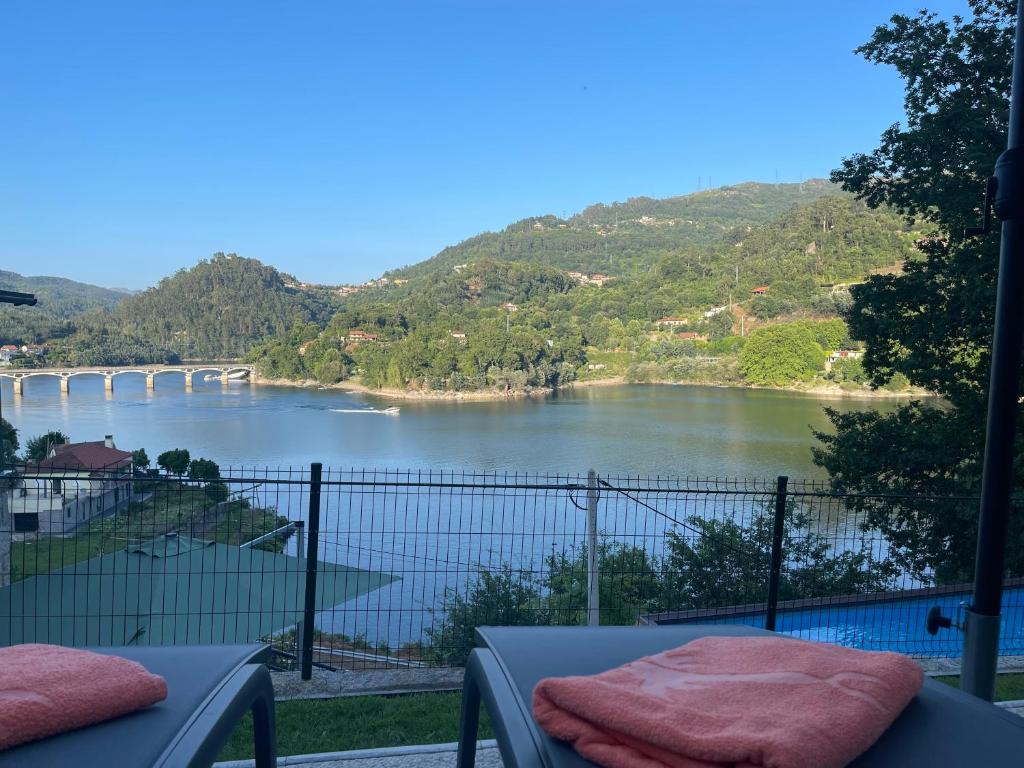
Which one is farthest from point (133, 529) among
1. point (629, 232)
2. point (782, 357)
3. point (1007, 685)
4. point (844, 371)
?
point (629, 232)

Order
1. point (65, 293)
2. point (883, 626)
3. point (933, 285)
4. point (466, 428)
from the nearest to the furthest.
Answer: point (883, 626)
point (933, 285)
point (466, 428)
point (65, 293)

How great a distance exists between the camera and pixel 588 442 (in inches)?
1115

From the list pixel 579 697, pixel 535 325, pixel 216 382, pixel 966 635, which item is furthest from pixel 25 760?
pixel 535 325

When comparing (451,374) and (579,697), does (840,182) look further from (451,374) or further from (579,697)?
(451,374)

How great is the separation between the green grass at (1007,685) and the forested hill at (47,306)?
550 inches

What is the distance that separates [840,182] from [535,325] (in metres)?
53.3

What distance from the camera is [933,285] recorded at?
28.8ft

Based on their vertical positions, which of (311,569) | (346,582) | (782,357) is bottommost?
(346,582)

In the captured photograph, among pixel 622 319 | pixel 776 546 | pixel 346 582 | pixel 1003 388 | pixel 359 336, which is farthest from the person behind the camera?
pixel 622 319

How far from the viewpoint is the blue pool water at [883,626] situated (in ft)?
13.7

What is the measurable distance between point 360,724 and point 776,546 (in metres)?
1.70

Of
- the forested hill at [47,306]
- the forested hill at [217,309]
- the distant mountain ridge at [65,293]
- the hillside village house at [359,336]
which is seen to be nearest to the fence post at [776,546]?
the forested hill at [47,306]

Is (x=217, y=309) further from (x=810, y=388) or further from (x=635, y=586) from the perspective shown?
(x=635, y=586)

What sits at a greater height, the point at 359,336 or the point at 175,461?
the point at 359,336
